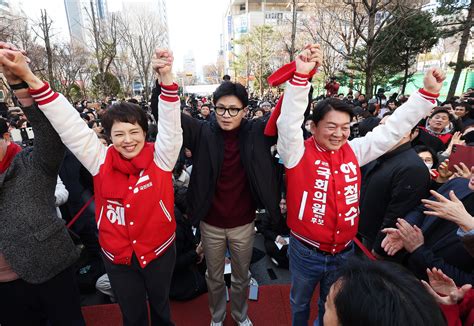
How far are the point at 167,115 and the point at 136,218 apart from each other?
649mm

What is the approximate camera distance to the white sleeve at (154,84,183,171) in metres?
1.61

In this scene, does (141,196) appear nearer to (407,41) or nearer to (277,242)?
(277,242)

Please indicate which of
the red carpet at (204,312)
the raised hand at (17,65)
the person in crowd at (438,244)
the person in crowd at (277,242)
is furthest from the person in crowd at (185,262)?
the person in crowd at (438,244)

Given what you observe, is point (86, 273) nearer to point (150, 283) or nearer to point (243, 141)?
point (150, 283)

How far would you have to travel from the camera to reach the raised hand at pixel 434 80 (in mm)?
1830

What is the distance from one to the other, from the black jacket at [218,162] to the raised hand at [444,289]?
0.97 m

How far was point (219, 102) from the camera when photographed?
6.40ft

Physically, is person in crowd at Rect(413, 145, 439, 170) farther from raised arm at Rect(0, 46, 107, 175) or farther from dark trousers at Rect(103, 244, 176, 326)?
raised arm at Rect(0, 46, 107, 175)

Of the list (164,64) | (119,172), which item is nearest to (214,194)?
(119,172)

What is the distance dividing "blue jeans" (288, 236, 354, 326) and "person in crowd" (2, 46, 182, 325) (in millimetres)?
931

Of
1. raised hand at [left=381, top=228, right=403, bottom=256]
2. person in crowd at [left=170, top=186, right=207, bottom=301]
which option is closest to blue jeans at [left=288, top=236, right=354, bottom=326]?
raised hand at [left=381, top=228, right=403, bottom=256]

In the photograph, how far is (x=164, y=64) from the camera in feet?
5.09

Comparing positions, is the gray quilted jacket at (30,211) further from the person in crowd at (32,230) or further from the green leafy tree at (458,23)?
the green leafy tree at (458,23)

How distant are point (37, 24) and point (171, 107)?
49.9 ft
